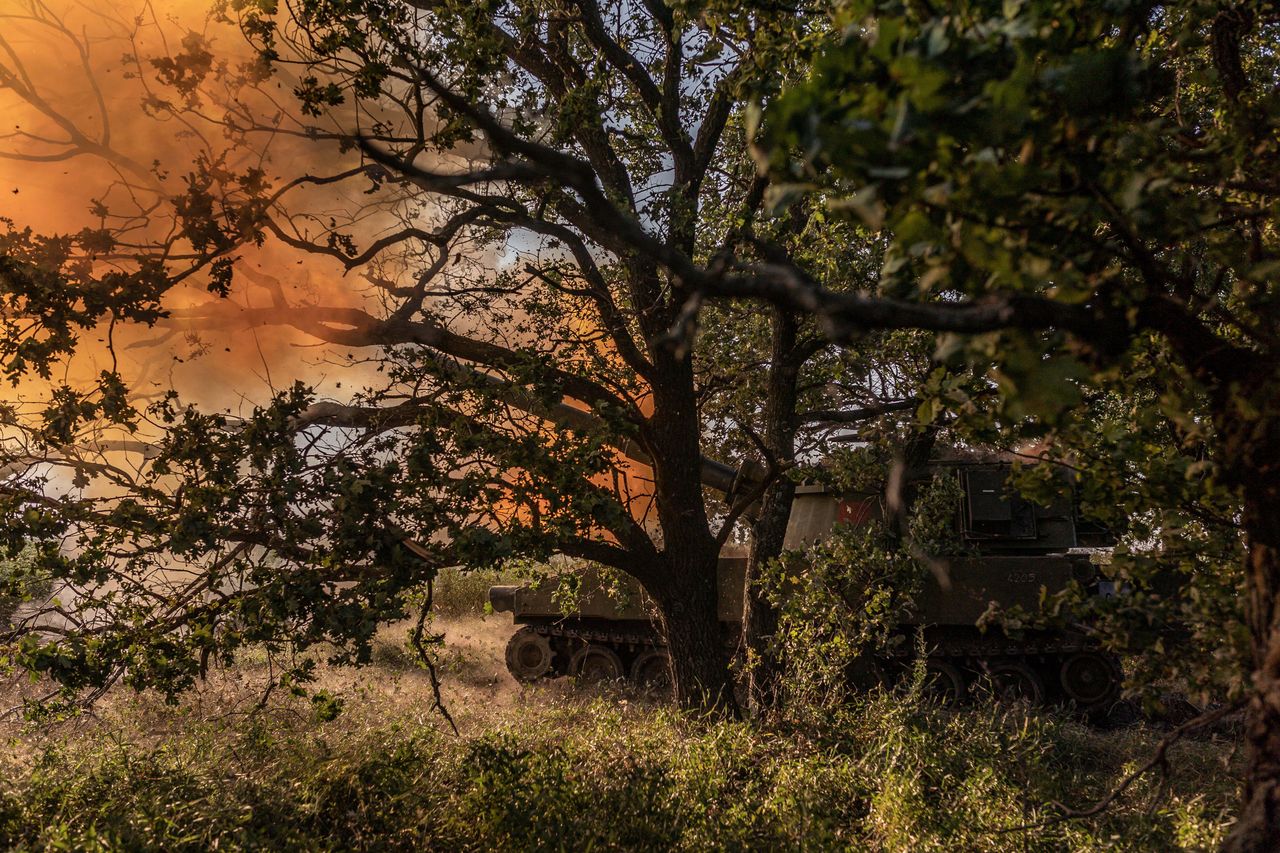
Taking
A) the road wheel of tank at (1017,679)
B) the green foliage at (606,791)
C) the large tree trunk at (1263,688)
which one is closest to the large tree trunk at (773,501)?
the green foliage at (606,791)

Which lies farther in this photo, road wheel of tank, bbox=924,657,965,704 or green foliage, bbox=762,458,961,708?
road wheel of tank, bbox=924,657,965,704

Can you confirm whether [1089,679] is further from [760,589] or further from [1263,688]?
[1263,688]

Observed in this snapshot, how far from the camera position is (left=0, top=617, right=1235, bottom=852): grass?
222 inches

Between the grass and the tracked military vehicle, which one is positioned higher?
the tracked military vehicle

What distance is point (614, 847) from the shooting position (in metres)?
5.59

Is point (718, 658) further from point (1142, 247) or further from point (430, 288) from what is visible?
point (1142, 247)

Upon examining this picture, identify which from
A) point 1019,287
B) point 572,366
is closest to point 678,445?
point 572,366

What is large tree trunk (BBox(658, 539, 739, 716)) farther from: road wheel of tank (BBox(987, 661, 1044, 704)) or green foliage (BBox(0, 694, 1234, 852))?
road wheel of tank (BBox(987, 661, 1044, 704))

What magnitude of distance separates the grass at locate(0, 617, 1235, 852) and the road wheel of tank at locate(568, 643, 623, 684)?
5.23m

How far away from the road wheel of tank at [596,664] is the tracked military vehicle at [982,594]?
32 cm

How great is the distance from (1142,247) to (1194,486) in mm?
1458

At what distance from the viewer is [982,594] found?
1217 centimetres

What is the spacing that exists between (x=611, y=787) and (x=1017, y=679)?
7931mm

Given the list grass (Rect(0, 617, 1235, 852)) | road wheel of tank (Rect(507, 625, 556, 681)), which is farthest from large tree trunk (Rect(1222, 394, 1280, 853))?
road wheel of tank (Rect(507, 625, 556, 681))
